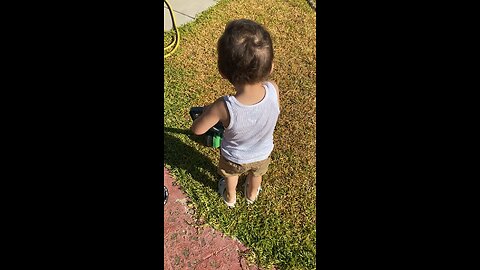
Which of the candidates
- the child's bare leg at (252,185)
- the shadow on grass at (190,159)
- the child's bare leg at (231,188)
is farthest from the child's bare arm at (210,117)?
the shadow on grass at (190,159)

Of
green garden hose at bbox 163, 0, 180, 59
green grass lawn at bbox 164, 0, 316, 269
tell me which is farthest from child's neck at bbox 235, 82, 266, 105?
green garden hose at bbox 163, 0, 180, 59

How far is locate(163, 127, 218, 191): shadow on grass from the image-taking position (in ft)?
10.2

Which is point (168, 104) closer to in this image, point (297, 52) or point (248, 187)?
point (248, 187)

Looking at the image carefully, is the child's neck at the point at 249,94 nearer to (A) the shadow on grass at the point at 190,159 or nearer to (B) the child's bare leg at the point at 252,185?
(B) the child's bare leg at the point at 252,185

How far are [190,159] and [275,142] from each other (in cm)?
79

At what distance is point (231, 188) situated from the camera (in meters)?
2.74

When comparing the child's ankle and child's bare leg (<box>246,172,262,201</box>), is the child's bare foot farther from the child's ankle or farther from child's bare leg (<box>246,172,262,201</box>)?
child's bare leg (<box>246,172,262,201</box>)

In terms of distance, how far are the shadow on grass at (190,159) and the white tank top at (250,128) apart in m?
0.81

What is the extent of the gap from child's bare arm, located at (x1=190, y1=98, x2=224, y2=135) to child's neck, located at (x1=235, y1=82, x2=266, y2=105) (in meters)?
0.11

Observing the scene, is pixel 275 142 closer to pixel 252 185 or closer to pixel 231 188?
pixel 252 185
